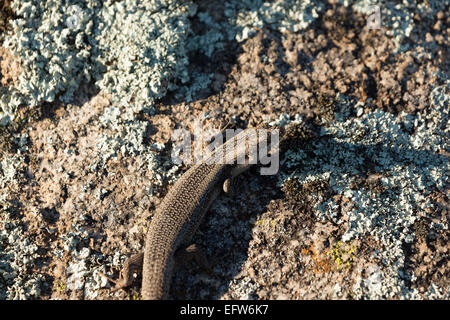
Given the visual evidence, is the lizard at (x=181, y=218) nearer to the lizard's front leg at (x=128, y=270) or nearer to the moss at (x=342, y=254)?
the lizard's front leg at (x=128, y=270)

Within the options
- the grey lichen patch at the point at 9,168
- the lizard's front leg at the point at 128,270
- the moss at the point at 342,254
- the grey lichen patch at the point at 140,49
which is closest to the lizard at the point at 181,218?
the lizard's front leg at the point at 128,270

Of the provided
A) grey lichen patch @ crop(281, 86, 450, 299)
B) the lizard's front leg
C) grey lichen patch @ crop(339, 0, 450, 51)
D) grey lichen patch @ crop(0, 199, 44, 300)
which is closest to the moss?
grey lichen patch @ crop(281, 86, 450, 299)

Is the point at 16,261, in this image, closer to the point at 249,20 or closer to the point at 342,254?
the point at 342,254

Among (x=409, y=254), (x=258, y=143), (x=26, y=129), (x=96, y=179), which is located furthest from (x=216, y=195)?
(x=26, y=129)

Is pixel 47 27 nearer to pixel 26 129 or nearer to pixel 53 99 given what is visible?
pixel 53 99

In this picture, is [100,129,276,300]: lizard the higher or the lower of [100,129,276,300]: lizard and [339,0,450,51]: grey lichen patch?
the lower

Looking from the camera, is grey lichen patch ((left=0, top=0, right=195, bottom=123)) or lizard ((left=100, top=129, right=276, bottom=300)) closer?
lizard ((left=100, top=129, right=276, bottom=300))

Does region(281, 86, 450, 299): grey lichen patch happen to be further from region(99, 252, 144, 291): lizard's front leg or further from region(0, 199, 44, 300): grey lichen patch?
region(0, 199, 44, 300): grey lichen patch
